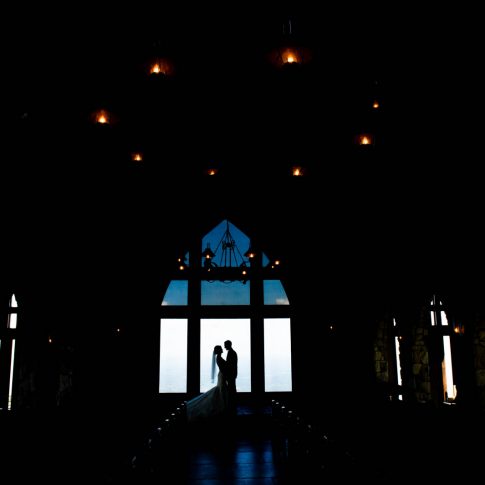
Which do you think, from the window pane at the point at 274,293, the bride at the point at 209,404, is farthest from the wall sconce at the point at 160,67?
the window pane at the point at 274,293

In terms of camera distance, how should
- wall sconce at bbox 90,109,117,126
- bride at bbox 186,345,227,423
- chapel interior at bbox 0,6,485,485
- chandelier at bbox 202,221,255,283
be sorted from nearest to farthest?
chapel interior at bbox 0,6,485,485 → wall sconce at bbox 90,109,117,126 → bride at bbox 186,345,227,423 → chandelier at bbox 202,221,255,283

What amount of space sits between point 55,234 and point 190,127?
4.66 metres

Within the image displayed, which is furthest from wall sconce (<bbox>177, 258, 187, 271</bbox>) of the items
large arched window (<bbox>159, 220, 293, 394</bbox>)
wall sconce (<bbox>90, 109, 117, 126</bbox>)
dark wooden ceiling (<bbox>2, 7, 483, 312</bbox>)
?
wall sconce (<bbox>90, 109, 117, 126</bbox>)

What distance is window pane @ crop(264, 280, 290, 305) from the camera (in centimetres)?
1844

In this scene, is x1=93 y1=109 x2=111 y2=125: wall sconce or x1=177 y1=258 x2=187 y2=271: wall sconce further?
x1=177 y1=258 x2=187 y2=271: wall sconce

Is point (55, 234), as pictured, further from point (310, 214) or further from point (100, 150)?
point (310, 214)

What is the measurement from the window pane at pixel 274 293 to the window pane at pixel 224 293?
27.0 inches

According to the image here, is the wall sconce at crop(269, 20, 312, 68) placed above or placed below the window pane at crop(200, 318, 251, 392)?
above

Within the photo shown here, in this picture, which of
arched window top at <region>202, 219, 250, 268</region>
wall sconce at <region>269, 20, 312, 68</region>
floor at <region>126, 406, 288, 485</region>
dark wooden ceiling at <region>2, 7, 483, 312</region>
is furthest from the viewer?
arched window top at <region>202, 219, 250, 268</region>

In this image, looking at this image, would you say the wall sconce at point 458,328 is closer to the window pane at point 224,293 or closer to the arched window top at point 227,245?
the window pane at point 224,293

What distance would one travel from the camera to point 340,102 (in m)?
8.91

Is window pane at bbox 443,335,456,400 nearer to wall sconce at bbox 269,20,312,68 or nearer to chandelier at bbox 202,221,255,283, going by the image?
chandelier at bbox 202,221,255,283

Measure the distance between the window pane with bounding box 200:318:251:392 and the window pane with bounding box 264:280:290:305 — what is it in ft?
3.54

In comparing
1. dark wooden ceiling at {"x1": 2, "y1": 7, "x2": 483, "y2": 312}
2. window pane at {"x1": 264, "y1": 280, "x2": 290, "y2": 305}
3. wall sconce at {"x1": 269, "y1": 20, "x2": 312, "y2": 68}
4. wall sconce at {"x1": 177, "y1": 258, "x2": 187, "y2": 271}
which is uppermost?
dark wooden ceiling at {"x1": 2, "y1": 7, "x2": 483, "y2": 312}
